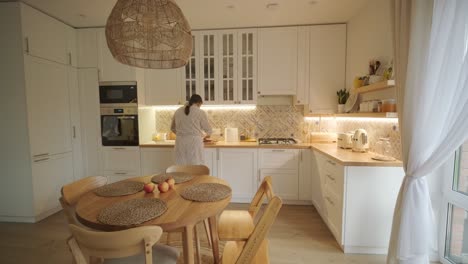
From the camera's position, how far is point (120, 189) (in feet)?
5.46

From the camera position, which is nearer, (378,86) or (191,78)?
(378,86)

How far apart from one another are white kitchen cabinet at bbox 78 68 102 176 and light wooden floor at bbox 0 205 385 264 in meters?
0.87

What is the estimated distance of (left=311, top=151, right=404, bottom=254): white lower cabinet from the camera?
1993 millimetres

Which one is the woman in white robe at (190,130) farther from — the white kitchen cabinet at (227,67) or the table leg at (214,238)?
the table leg at (214,238)

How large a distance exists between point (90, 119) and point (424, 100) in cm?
394

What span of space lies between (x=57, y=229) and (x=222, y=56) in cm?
305

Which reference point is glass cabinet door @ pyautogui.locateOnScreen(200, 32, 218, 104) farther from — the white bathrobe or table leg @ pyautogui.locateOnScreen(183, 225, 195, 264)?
table leg @ pyautogui.locateOnScreen(183, 225, 195, 264)

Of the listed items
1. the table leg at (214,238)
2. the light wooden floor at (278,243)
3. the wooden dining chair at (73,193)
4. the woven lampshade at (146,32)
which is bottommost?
the light wooden floor at (278,243)

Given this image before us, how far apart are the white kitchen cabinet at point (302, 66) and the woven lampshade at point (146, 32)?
7.11ft

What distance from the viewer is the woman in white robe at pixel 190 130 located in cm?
286

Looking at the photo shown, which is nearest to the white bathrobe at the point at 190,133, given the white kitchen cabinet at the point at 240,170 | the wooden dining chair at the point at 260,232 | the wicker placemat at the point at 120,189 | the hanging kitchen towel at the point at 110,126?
the white kitchen cabinet at the point at 240,170

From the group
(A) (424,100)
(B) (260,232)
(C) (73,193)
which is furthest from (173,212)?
(A) (424,100)

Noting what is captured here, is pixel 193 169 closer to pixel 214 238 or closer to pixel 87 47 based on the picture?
pixel 214 238

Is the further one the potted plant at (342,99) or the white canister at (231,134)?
the white canister at (231,134)
